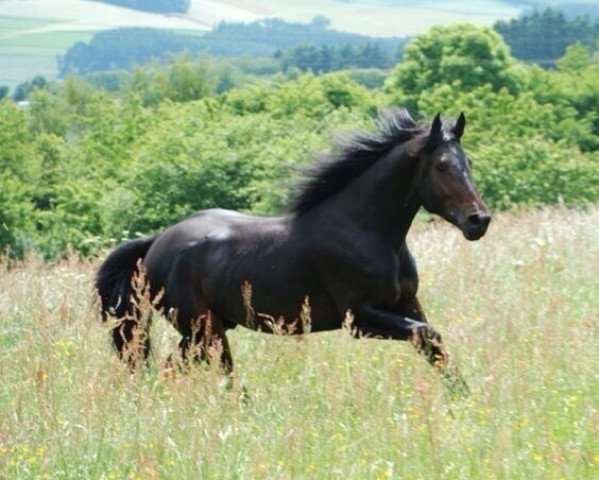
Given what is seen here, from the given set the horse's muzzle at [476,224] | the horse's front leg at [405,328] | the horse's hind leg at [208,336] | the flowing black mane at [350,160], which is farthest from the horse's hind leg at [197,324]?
the horse's muzzle at [476,224]

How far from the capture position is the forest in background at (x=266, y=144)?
3694cm

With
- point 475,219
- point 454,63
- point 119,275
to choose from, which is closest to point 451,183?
point 475,219

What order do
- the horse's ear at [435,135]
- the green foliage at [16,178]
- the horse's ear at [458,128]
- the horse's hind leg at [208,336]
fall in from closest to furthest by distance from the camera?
the horse's ear at [435,135]
the horse's ear at [458,128]
the horse's hind leg at [208,336]
the green foliage at [16,178]

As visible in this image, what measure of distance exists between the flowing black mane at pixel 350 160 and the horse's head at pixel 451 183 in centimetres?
35

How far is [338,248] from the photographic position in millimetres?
8398

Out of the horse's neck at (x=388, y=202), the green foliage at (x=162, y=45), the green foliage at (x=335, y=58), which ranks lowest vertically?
the green foliage at (x=162, y=45)

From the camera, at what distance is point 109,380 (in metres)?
6.70

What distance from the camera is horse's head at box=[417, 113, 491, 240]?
805cm

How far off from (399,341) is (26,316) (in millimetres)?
3274

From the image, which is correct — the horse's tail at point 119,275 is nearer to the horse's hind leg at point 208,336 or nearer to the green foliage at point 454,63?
the horse's hind leg at point 208,336

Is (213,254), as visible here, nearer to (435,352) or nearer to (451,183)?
(451,183)

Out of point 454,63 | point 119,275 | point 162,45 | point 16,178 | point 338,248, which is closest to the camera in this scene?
point 338,248

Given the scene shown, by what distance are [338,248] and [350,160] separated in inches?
22.5

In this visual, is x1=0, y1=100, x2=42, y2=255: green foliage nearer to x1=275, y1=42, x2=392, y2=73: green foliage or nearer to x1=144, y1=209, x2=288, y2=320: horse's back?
x1=144, y1=209, x2=288, y2=320: horse's back
